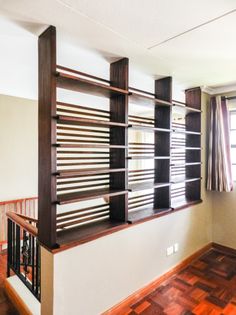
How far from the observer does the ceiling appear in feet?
4.31

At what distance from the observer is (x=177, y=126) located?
302 cm

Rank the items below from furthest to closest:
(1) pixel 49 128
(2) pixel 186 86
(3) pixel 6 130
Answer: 1. (3) pixel 6 130
2. (2) pixel 186 86
3. (1) pixel 49 128

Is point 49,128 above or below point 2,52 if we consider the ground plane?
below

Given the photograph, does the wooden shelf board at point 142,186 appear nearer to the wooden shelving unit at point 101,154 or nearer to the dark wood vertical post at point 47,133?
the wooden shelving unit at point 101,154

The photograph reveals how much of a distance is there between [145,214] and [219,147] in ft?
4.85

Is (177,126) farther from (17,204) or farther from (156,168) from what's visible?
(17,204)

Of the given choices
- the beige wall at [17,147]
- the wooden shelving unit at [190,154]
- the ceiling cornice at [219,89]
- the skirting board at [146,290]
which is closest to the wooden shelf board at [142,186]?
the wooden shelving unit at [190,154]

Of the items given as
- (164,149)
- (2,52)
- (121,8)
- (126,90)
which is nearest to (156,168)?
(164,149)

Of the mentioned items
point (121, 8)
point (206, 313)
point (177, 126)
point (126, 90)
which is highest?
point (121, 8)

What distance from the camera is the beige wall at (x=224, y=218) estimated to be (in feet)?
10.1

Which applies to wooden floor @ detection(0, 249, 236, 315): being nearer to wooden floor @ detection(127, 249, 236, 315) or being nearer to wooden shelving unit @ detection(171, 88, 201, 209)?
wooden floor @ detection(127, 249, 236, 315)

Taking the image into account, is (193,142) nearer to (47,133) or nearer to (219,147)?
(219,147)

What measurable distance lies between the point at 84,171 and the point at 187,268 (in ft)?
6.51

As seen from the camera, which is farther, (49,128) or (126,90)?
(126,90)
